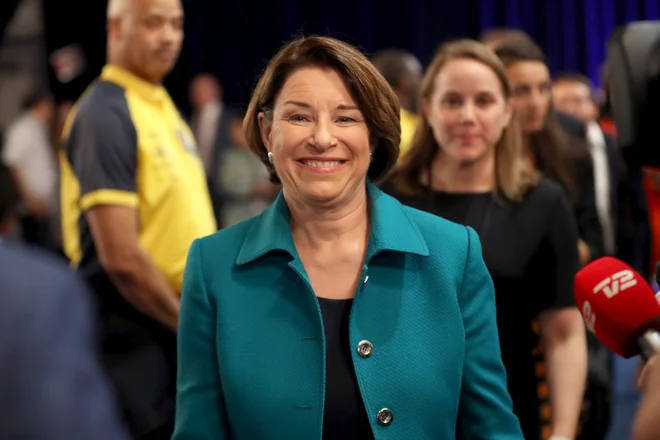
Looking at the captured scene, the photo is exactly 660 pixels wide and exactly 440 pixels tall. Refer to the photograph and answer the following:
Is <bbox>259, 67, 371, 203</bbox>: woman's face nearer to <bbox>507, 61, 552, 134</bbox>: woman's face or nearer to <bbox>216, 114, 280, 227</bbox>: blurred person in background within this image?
<bbox>507, 61, 552, 134</bbox>: woman's face

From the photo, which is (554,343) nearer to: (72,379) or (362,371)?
(362,371)

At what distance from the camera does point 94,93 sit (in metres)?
3.32

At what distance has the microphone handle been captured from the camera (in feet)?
5.81

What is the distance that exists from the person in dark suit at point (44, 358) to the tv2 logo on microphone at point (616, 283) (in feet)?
3.60

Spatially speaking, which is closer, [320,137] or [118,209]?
[320,137]

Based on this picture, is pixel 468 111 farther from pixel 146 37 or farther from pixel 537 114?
pixel 146 37

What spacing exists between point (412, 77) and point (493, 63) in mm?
2397

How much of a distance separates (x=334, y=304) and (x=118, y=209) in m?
1.11

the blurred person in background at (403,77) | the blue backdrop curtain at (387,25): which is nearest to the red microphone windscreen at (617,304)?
the blurred person in background at (403,77)

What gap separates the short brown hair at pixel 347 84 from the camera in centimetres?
235

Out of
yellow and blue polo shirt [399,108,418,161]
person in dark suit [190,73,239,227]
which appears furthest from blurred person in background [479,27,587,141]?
person in dark suit [190,73,239,227]

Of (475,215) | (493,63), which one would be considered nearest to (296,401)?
(475,215)

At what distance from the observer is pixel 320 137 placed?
2.32 m

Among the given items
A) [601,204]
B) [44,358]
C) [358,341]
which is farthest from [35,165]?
[44,358]
